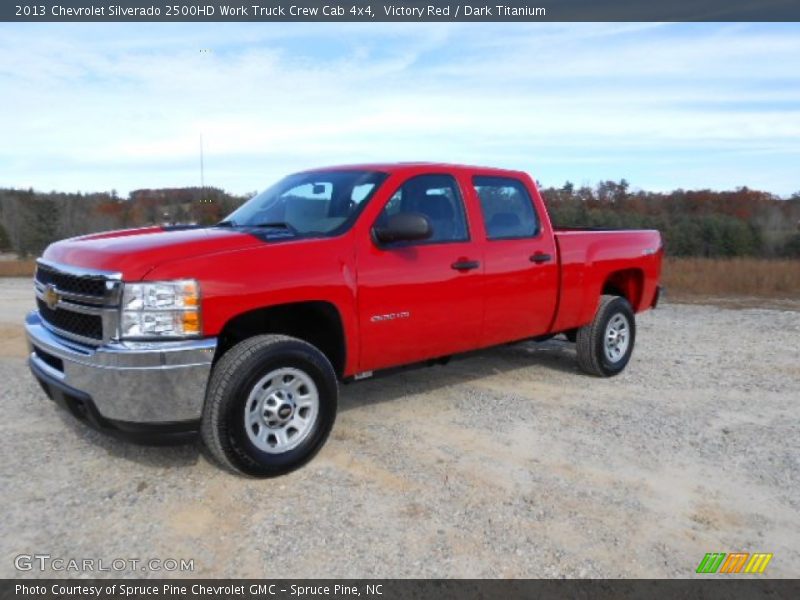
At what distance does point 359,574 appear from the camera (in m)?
3.05

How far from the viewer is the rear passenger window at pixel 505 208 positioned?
5.41 metres

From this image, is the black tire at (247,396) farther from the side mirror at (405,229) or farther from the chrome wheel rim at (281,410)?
the side mirror at (405,229)

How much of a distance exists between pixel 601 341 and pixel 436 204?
7.88 feet

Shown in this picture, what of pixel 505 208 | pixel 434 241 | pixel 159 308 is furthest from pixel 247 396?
pixel 505 208

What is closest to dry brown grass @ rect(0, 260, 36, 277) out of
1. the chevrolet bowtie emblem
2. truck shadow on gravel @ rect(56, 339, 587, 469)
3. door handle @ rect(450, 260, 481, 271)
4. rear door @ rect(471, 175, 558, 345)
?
truck shadow on gravel @ rect(56, 339, 587, 469)

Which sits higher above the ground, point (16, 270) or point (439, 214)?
point (439, 214)

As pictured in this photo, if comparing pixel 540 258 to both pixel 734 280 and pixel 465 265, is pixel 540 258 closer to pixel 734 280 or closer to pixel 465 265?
pixel 465 265

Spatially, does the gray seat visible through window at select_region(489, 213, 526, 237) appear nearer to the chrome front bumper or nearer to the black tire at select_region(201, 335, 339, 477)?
the black tire at select_region(201, 335, 339, 477)

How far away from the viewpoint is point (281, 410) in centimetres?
403

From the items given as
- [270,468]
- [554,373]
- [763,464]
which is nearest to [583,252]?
[554,373]

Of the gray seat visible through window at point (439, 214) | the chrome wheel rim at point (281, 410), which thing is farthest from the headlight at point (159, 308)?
the gray seat visible through window at point (439, 214)

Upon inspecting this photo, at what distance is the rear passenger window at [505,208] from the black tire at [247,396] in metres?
Result: 2.02

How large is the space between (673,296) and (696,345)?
19.4 feet
